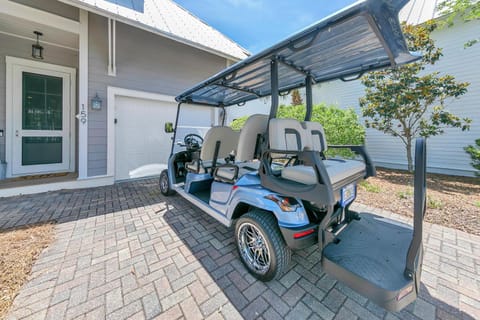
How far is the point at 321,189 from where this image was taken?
1.32 meters

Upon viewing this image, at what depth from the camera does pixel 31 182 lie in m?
3.77

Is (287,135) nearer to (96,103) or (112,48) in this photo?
(96,103)

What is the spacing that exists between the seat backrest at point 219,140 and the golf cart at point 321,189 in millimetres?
653

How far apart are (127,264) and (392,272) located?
2.25 meters

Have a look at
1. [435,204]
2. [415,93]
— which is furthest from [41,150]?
[415,93]

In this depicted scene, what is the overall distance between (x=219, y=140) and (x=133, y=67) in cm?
338

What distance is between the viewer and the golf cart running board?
111 cm

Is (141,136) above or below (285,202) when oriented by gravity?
above

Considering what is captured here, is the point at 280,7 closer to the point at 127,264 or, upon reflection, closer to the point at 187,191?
the point at 187,191

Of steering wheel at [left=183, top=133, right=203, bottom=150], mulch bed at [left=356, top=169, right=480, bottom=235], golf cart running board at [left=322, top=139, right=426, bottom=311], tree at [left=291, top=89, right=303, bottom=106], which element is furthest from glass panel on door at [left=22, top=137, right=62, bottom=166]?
tree at [left=291, top=89, right=303, bottom=106]

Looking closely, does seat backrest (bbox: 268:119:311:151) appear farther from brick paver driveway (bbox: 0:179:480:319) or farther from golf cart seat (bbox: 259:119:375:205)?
brick paver driveway (bbox: 0:179:480:319)

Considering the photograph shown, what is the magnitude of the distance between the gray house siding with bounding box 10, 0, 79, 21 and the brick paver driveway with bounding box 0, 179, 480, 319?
3.87 meters

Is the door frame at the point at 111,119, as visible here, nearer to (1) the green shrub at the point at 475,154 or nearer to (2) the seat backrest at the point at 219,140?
(2) the seat backrest at the point at 219,140

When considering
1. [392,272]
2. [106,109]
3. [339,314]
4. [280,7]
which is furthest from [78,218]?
[280,7]
